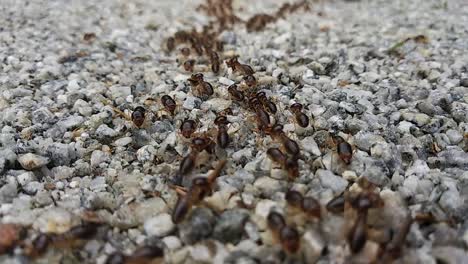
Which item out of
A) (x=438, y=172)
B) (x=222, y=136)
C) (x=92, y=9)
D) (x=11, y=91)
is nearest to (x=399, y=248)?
(x=438, y=172)

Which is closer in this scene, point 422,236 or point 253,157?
point 422,236

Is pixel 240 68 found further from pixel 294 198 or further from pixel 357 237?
pixel 357 237

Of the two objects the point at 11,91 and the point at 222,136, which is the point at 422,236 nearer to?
the point at 222,136

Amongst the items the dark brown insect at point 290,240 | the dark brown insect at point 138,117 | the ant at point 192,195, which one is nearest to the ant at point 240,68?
the dark brown insect at point 138,117

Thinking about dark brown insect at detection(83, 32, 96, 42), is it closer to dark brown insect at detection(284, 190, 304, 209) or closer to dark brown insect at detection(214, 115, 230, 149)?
dark brown insect at detection(214, 115, 230, 149)

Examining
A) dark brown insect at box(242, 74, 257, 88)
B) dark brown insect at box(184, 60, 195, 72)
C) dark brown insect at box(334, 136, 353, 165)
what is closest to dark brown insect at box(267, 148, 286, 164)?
dark brown insect at box(334, 136, 353, 165)

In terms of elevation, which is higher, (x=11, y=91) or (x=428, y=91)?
(x=11, y=91)
